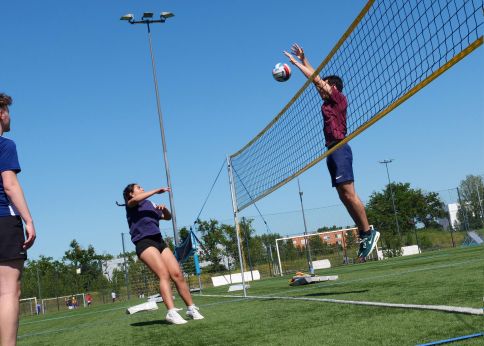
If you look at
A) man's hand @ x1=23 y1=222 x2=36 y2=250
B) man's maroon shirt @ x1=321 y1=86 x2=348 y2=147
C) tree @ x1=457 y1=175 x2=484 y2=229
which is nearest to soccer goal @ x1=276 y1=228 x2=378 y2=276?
tree @ x1=457 y1=175 x2=484 y2=229

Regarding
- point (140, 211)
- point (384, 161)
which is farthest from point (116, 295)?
point (384, 161)

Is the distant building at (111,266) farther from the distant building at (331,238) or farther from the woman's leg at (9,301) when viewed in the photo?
the woman's leg at (9,301)

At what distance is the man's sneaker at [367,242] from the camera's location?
6777 mm

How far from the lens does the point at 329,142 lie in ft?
22.7

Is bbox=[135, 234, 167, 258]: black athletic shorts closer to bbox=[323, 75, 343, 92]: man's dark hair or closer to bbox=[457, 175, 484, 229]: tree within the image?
bbox=[323, 75, 343, 92]: man's dark hair

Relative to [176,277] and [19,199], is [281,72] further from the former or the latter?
[19,199]

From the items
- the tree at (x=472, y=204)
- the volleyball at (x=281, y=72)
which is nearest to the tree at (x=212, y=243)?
the tree at (x=472, y=204)

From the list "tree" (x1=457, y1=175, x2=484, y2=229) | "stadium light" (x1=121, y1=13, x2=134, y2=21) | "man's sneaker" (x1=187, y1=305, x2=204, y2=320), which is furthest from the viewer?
"tree" (x1=457, y1=175, x2=484, y2=229)

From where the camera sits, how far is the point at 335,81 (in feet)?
23.4

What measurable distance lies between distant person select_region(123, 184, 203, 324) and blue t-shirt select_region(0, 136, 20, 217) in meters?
2.71

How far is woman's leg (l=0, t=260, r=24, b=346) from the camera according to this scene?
378 cm

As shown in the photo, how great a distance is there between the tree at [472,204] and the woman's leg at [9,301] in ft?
97.5

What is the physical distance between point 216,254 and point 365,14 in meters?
29.8

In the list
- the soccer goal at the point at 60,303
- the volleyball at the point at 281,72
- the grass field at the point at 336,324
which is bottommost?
the soccer goal at the point at 60,303
